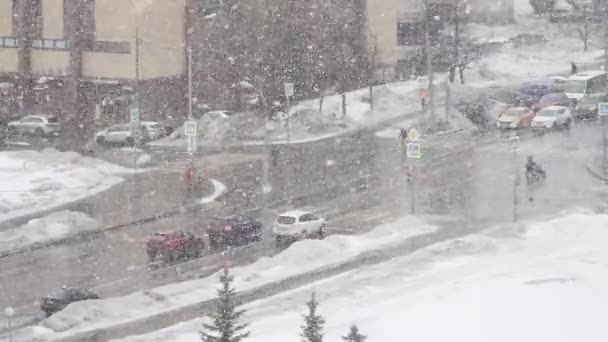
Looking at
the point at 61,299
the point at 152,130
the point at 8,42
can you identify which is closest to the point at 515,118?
the point at 152,130

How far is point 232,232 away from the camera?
1281 inches

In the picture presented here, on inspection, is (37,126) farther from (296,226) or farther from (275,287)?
(275,287)

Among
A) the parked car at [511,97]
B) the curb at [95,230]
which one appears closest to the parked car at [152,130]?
the curb at [95,230]

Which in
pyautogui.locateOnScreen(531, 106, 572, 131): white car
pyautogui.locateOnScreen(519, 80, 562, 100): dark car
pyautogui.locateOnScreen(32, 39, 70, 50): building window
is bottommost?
pyautogui.locateOnScreen(531, 106, 572, 131): white car

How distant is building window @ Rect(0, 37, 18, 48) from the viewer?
61.6 m

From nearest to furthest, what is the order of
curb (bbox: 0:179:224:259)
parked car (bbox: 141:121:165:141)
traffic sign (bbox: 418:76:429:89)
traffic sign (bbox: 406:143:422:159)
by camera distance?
curb (bbox: 0:179:224:259)
traffic sign (bbox: 406:143:422:159)
parked car (bbox: 141:121:165:141)
traffic sign (bbox: 418:76:429:89)

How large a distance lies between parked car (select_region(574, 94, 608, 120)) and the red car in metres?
30.7

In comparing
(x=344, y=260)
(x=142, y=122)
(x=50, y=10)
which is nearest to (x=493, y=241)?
(x=344, y=260)

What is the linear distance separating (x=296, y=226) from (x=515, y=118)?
24.0 metres

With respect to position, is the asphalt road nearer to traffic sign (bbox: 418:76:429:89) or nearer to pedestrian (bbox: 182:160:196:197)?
pedestrian (bbox: 182:160:196:197)

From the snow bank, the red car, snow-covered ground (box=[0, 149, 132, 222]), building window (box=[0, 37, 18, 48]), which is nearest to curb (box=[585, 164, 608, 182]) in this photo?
the snow bank

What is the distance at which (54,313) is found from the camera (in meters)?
24.6

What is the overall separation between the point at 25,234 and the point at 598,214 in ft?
62.7

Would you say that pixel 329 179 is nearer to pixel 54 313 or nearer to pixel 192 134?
pixel 192 134
